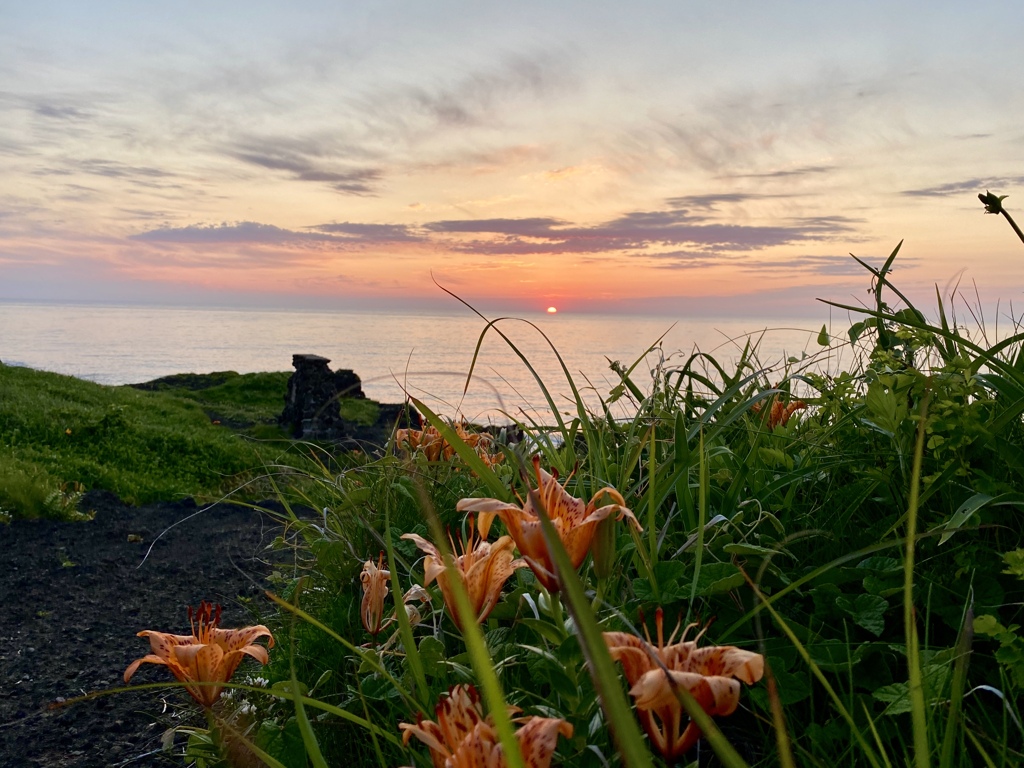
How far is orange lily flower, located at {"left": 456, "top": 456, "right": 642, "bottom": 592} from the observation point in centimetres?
149

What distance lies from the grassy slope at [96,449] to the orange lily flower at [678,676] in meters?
5.43

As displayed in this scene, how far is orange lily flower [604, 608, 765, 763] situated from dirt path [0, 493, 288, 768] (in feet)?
4.93

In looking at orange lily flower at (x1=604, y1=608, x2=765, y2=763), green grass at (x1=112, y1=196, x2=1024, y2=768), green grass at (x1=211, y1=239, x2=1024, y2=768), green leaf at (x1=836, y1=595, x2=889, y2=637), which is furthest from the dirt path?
green leaf at (x1=836, y1=595, x2=889, y2=637)

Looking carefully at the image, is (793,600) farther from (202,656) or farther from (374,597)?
(202,656)

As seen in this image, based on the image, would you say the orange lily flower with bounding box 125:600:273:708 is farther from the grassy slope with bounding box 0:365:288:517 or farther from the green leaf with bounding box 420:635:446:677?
the grassy slope with bounding box 0:365:288:517

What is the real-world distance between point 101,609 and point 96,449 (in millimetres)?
5191

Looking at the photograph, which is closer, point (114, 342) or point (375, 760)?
point (375, 760)

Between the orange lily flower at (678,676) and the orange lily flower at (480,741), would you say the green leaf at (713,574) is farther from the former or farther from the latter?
the orange lily flower at (480,741)

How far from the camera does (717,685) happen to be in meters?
1.17

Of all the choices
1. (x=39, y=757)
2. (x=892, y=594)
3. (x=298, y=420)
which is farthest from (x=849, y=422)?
(x=298, y=420)

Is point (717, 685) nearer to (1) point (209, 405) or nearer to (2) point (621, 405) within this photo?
(2) point (621, 405)

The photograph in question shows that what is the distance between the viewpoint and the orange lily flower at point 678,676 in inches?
45.5

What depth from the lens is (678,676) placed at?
1164 millimetres

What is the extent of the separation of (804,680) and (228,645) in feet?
4.50
